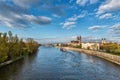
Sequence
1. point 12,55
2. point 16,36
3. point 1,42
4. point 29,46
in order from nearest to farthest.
Answer: point 1,42
point 12,55
point 16,36
point 29,46

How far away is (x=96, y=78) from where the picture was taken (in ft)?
136

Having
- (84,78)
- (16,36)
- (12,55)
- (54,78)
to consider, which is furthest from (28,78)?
(16,36)

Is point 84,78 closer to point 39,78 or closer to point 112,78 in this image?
point 112,78

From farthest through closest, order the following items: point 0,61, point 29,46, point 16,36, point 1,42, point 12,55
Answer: point 29,46 → point 16,36 → point 12,55 → point 1,42 → point 0,61

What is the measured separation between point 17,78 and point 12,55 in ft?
120

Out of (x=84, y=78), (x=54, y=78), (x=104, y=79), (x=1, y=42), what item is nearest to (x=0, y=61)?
(x=1, y=42)

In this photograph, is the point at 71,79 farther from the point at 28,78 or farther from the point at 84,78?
the point at 28,78

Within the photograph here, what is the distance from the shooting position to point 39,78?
40.2m

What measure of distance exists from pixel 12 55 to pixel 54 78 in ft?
128

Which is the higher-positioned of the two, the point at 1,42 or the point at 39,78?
the point at 1,42

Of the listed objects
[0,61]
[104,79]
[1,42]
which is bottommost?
[104,79]

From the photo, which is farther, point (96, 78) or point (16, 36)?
point (16, 36)

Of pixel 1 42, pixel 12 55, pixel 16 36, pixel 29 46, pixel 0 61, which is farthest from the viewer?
pixel 29 46

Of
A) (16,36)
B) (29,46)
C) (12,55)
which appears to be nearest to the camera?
(12,55)
